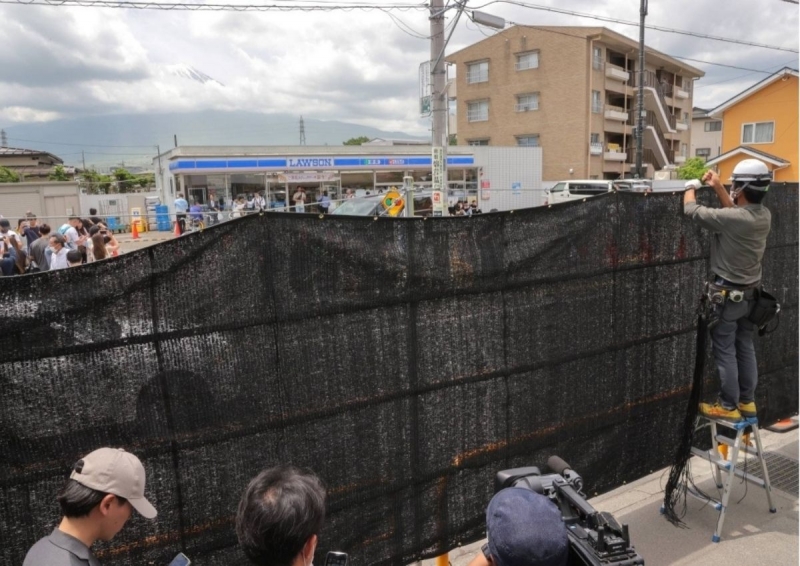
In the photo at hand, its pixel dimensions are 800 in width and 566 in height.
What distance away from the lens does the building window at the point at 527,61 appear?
45.2m

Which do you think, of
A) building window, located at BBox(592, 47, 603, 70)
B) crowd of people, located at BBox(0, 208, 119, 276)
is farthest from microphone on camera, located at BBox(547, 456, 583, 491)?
building window, located at BBox(592, 47, 603, 70)

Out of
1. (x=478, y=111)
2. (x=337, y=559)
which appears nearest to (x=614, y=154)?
(x=478, y=111)

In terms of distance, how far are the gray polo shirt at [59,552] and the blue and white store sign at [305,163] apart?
28.7 metres

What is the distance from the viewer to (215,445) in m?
2.65

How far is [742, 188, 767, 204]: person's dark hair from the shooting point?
3.93 metres

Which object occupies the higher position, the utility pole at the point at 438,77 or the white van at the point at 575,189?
the utility pole at the point at 438,77

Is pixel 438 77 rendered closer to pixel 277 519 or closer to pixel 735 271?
pixel 735 271

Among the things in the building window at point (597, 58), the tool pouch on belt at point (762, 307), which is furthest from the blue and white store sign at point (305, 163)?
the tool pouch on belt at point (762, 307)


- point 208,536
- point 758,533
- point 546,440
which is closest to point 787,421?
point 758,533

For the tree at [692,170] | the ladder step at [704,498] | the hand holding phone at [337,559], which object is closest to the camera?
the hand holding phone at [337,559]

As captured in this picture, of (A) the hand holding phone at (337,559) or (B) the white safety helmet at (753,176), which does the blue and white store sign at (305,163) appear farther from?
(A) the hand holding phone at (337,559)

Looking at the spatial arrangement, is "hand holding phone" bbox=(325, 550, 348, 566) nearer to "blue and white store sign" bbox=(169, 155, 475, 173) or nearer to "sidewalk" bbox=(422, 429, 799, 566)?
"sidewalk" bbox=(422, 429, 799, 566)

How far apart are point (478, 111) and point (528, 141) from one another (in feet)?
17.1

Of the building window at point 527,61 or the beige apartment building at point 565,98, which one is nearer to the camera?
the beige apartment building at point 565,98
